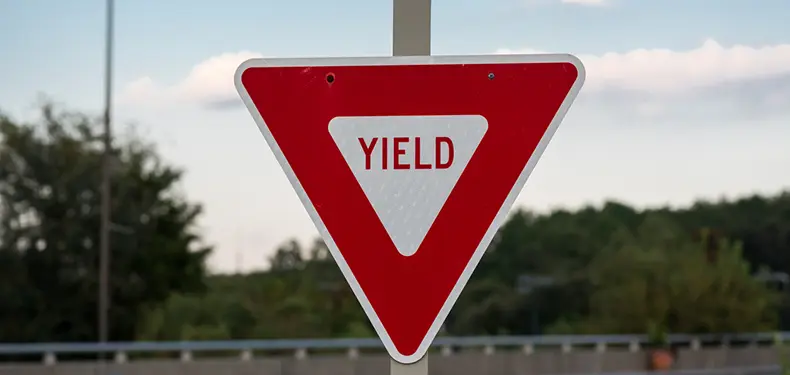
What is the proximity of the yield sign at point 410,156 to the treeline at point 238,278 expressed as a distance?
2959cm

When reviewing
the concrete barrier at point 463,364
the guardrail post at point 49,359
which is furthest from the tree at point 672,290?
the guardrail post at point 49,359

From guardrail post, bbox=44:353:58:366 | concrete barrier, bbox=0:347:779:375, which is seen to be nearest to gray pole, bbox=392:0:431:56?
concrete barrier, bbox=0:347:779:375

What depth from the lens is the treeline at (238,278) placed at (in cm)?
3581

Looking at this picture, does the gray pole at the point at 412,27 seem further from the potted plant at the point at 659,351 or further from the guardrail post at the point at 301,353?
the potted plant at the point at 659,351

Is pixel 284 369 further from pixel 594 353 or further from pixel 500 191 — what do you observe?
pixel 500 191

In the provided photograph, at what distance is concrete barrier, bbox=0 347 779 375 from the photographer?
25.8 metres

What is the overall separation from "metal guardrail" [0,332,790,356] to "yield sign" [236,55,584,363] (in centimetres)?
1868

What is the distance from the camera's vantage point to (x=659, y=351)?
35.5 m

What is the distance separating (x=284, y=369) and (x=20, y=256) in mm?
12561

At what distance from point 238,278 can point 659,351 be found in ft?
38.8

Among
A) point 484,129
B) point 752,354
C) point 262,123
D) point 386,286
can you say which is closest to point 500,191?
point 484,129

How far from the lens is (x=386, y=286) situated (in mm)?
2418

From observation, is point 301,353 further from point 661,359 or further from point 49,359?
point 661,359

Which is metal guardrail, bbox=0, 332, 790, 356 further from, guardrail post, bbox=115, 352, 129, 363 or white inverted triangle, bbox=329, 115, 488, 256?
white inverted triangle, bbox=329, 115, 488, 256
